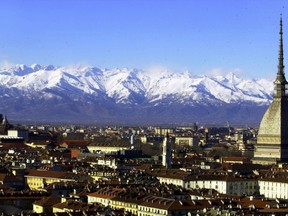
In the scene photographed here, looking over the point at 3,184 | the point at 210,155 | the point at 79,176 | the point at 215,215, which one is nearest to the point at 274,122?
the point at 210,155

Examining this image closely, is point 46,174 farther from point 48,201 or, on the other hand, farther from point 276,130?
point 276,130

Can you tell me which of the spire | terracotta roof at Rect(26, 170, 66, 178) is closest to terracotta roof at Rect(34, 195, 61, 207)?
terracotta roof at Rect(26, 170, 66, 178)

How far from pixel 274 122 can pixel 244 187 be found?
4803cm

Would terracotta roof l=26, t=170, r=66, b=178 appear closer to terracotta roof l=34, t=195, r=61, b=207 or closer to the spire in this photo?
terracotta roof l=34, t=195, r=61, b=207

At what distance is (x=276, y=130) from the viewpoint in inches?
5719

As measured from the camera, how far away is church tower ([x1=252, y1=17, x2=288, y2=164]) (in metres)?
143

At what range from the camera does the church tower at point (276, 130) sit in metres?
143

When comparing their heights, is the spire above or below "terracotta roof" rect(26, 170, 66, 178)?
above

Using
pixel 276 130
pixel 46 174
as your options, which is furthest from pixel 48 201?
pixel 276 130

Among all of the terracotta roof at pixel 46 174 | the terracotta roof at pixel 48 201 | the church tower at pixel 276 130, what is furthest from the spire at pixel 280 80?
the terracotta roof at pixel 48 201

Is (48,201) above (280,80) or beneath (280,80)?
beneath

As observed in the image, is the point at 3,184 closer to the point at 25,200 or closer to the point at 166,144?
the point at 25,200

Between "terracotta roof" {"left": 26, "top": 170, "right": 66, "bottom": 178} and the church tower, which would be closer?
"terracotta roof" {"left": 26, "top": 170, "right": 66, "bottom": 178}

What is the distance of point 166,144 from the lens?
127 meters
